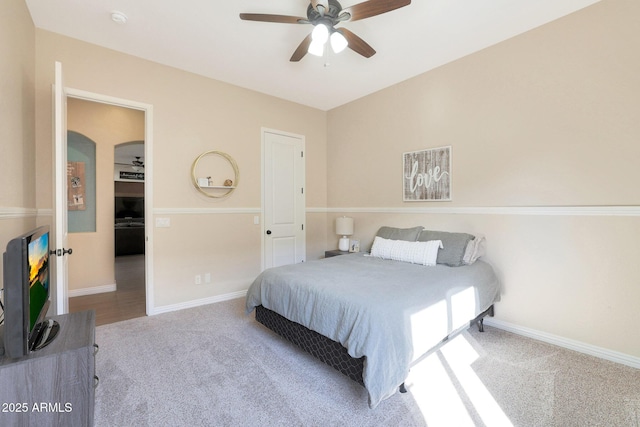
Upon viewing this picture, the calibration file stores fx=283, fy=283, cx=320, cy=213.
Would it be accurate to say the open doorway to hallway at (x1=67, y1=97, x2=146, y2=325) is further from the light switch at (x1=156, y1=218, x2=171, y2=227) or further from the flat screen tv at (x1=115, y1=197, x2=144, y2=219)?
the flat screen tv at (x1=115, y1=197, x2=144, y2=219)

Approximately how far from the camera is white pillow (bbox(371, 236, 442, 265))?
9.27ft

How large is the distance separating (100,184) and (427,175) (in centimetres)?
458

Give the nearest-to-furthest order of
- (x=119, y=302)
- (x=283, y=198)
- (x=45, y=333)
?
(x=45, y=333) < (x=119, y=302) < (x=283, y=198)

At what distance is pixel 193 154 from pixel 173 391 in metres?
2.54

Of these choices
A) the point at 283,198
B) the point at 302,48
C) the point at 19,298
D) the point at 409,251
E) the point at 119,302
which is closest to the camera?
the point at 19,298

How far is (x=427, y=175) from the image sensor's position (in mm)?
3436

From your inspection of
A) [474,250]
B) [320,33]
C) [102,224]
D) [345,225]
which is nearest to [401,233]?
[474,250]

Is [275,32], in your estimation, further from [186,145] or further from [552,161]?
[552,161]

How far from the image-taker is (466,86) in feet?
10.1

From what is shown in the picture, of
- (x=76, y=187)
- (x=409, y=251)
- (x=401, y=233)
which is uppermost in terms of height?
(x=76, y=187)

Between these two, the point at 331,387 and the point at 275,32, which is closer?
the point at 331,387

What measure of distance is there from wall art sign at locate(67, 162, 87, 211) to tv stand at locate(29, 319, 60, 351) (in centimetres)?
319

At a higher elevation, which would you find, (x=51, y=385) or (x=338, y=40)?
(x=338, y=40)

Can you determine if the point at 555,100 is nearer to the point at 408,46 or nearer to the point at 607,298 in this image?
the point at 408,46
